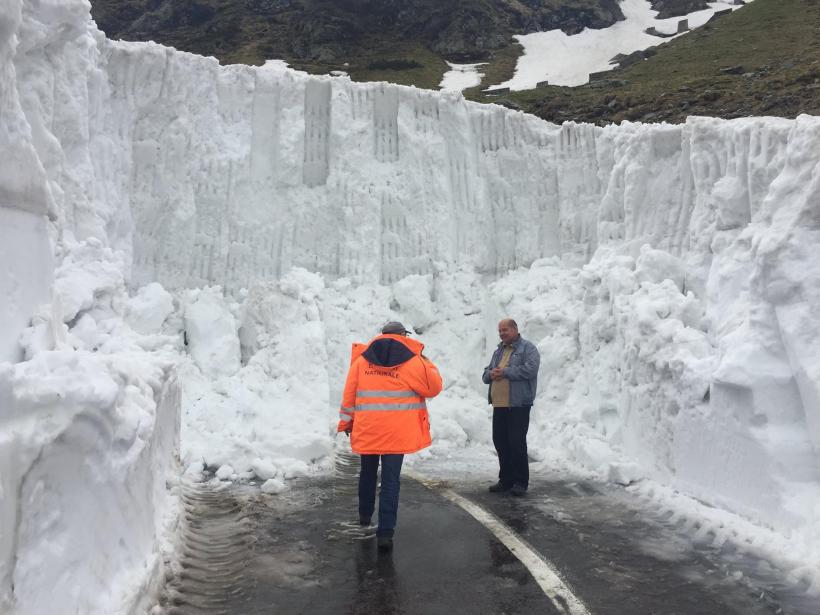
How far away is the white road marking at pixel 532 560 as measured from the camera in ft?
14.1

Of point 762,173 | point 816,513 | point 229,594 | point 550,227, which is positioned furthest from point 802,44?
point 229,594

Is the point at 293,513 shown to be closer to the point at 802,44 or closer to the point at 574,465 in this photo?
the point at 574,465

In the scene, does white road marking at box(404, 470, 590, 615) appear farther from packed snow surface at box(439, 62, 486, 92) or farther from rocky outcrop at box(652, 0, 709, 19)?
rocky outcrop at box(652, 0, 709, 19)

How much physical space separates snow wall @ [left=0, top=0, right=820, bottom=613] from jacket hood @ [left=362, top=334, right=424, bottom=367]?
5.61ft

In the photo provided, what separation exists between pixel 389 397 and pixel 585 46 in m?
54.7

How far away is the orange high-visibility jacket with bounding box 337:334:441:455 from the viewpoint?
5559 millimetres

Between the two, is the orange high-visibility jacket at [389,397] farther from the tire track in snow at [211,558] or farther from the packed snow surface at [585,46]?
the packed snow surface at [585,46]

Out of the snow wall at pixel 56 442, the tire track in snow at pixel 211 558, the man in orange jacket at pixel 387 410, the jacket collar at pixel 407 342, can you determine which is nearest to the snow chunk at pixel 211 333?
the tire track in snow at pixel 211 558

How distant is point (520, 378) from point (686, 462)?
1809 millimetres

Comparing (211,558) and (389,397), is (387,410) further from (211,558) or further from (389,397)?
(211,558)

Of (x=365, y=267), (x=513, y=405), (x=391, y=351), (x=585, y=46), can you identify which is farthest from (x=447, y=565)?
(x=585, y=46)

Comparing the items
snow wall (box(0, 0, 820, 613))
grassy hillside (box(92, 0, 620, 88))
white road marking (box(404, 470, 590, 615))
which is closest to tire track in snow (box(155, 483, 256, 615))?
snow wall (box(0, 0, 820, 613))

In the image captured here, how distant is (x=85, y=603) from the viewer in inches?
128

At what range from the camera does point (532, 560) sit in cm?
507
